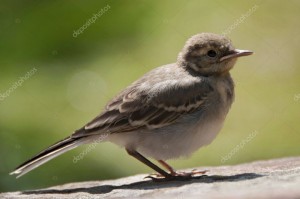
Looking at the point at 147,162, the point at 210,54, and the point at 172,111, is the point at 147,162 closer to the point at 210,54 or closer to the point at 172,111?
the point at 172,111

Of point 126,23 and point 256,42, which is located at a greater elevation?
point 126,23

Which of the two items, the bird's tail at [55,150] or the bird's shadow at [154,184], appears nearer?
the bird's shadow at [154,184]

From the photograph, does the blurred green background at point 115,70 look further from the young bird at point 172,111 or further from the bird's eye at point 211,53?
the bird's eye at point 211,53

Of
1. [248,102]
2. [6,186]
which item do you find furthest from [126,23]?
[6,186]

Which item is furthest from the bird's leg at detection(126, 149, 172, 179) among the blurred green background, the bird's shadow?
the blurred green background

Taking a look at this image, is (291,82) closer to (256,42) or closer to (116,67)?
(256,42)

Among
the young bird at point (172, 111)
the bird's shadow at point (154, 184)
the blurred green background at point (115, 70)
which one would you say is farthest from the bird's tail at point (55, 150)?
the blurred green background at point (115, 70)

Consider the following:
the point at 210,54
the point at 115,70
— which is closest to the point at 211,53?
the point at 210,54

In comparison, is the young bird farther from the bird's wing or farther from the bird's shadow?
the bird's shadow
